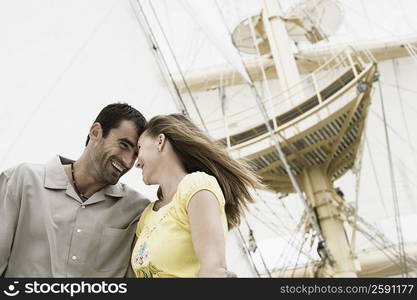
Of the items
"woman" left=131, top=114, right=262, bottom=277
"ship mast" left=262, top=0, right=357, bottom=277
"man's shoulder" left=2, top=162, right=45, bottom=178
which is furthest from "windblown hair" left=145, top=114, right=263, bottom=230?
"ship mast" left=262, top=0, right=357, bottom=277

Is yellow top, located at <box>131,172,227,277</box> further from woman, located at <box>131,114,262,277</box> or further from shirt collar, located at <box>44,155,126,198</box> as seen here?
shirt collar, located at <box>44,155,126,198</box>

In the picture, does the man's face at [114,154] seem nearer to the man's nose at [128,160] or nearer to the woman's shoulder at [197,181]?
the man's nose at [128,160]

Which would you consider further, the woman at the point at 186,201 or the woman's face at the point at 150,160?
the woman's face at the point at 150,160

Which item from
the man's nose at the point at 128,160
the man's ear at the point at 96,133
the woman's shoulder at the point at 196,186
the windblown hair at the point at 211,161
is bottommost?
the woman's shoulder at the point at 196,186

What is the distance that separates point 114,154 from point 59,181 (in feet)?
0.38

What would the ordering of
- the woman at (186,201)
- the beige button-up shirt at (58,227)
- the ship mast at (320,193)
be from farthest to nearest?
the ship mast at (320,193), the beige button-up shirt at (58,227), the woman at (186,201)

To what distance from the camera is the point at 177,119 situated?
939mm

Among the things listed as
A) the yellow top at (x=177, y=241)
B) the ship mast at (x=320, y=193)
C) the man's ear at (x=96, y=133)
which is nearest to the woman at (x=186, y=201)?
the yellow top at (x=177, y=241)

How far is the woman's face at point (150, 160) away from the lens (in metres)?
0.89

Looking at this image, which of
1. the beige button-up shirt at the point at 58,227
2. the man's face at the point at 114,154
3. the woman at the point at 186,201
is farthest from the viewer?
the man's face at the point at 114,154

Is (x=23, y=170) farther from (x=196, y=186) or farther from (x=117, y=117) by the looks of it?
(x=196, y=186)

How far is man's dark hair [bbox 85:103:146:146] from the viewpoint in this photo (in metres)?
1.00

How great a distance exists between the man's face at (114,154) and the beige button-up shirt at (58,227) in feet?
0.11

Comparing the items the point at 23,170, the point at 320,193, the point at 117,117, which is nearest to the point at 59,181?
the point at 23,170
